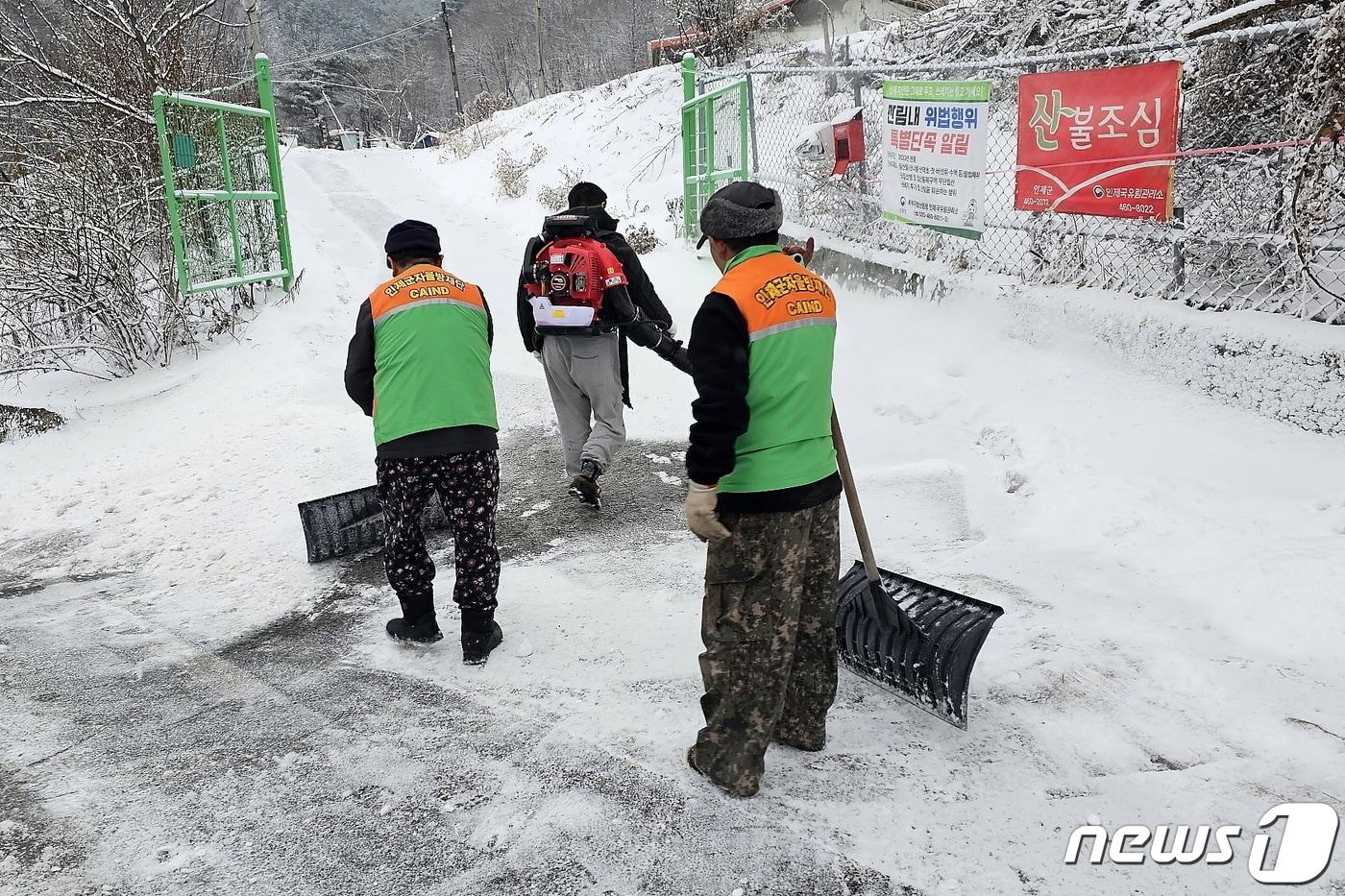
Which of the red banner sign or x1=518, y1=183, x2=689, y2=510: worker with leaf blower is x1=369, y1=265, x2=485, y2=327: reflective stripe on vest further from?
the red banner sign

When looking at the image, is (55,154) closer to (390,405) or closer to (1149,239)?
(390,405)

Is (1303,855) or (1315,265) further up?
Result: (1315,265)

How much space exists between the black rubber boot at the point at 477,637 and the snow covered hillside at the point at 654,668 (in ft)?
0.25

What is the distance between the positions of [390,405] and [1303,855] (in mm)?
3212

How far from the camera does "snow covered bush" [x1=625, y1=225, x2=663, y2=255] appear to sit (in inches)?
445

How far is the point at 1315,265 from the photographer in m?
4.78

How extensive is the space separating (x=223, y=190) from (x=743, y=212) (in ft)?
24.9

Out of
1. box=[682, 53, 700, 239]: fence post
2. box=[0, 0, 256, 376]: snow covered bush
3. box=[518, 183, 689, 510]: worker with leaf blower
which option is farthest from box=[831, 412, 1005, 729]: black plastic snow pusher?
box=[682, 53, 700, 239]: fence post

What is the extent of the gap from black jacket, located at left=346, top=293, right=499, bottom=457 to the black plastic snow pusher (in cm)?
145

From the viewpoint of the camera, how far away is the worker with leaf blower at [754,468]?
2543 mm

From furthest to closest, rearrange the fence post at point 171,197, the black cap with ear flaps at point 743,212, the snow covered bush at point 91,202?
1. the snow covered bush at point 91,202
2. the fence post at point 171,197
3. the black cap with ear flaps at point 743,212

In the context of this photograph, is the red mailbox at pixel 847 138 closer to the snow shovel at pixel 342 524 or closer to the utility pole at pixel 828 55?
the utility pole at pixel 828 55

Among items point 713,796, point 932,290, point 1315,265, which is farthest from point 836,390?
point 713,796
